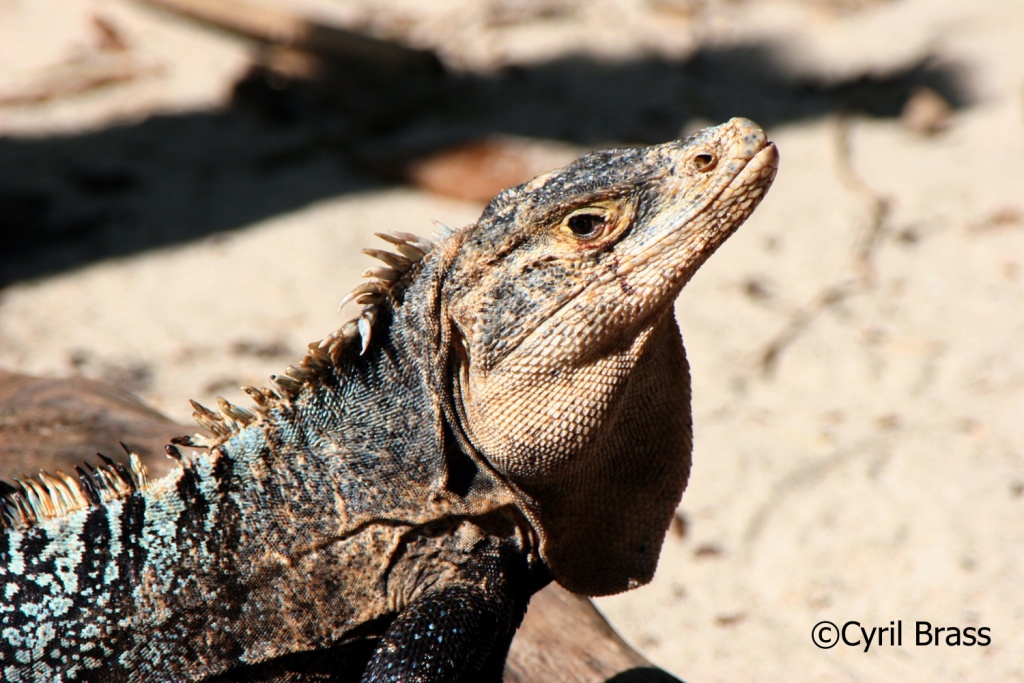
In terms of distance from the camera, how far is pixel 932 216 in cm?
709

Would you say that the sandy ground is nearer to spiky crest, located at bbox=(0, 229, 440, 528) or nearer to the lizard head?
the lizard head

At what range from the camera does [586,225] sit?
2.46 meters

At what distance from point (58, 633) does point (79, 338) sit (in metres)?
4.10

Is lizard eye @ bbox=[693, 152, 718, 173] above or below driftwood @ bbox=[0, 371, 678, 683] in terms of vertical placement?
above

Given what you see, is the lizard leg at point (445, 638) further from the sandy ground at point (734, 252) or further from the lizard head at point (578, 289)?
the sandy ground at point (734, 252)

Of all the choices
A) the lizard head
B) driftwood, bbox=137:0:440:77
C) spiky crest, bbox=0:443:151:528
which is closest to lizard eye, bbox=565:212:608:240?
the lizard head

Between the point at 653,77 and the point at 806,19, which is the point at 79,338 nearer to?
the point at 653,77

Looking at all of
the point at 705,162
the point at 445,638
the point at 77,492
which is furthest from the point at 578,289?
the point at 77,492

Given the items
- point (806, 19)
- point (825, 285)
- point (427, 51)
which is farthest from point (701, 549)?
point (806, 19)

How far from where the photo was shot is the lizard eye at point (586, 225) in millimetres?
2445

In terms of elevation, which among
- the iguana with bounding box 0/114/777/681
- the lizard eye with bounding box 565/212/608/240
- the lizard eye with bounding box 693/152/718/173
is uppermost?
the lizard eye with bounding box 693/152/718/173

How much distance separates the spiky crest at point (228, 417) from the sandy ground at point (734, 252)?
2.38 m

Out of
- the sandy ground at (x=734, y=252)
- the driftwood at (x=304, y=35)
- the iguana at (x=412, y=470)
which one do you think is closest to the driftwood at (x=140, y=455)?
the iguana at (x=412, y=470)

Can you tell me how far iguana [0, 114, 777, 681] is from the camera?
7.87 ft
